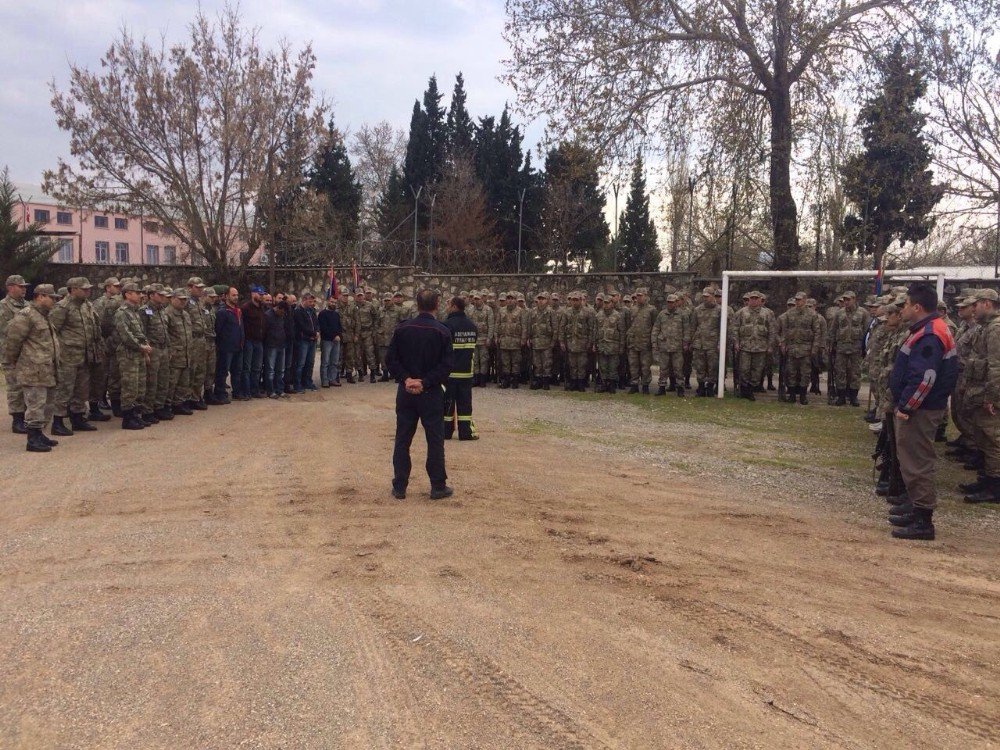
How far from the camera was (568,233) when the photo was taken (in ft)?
131

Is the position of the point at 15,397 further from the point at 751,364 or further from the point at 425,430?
the point at 751,364

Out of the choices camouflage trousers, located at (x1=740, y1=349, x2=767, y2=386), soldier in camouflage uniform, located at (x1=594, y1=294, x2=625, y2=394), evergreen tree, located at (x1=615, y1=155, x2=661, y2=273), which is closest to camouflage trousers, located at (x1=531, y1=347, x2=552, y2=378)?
soldier in camouflage uniform, located at (x1=594, y1=294, x2=625, y2=394)

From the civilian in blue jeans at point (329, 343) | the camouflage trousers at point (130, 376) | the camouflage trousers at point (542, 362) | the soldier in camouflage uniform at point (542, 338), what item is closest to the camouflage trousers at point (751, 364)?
the soldier in camouflage uniform at point (542, 338)

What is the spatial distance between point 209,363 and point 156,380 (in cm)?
164

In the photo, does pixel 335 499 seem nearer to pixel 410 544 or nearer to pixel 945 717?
pixel 410 544

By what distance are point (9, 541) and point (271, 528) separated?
1.88 meters

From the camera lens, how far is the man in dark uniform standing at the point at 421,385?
269 inches

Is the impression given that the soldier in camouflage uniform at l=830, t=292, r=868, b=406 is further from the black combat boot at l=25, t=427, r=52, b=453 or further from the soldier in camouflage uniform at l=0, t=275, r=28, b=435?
the soldier in camouflage uniform at l=0, t=275, r=28, b=435

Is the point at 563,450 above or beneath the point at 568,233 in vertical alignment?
beneath

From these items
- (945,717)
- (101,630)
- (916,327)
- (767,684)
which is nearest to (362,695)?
(101,630)

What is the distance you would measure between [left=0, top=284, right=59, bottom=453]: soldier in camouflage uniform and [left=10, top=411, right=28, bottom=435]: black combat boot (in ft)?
2.44

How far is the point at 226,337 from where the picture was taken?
12.5 meters

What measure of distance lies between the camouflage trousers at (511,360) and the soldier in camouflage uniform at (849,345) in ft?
20.4

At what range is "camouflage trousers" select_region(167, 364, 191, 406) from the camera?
11.4m
